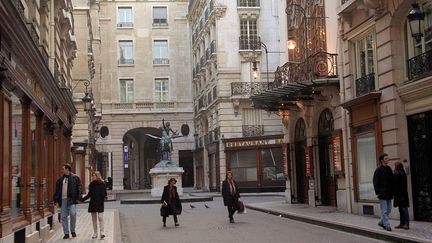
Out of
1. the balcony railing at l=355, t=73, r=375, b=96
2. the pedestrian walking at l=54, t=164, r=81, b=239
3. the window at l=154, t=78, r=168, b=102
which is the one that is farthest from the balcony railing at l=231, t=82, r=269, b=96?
the pedestrian walking at l=54, t=164, r=81, b=239

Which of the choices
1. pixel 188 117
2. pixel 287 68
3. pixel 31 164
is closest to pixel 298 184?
pixel 287 68

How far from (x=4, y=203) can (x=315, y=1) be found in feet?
56.4

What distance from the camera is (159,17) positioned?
2527 inches

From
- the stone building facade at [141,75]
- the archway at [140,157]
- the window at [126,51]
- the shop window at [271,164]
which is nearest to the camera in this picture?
the shop window at [271,164]

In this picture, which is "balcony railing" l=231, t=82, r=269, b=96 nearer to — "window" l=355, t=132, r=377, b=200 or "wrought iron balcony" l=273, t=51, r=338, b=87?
"wrought iron balcony" l=273, t=51, r=338, b=87

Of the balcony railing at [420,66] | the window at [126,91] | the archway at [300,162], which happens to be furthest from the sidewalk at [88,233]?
the window at [126,91]

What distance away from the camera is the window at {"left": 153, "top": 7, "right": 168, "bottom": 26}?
64.2 meters

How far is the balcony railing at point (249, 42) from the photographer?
155ft

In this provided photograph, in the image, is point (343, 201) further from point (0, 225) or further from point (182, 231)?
point (0, 225)

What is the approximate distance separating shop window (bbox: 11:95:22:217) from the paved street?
4.52 meters

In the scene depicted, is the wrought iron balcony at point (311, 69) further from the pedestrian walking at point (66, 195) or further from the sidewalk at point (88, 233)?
the pedestrian walking at point (66, 195)

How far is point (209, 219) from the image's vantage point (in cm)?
2266

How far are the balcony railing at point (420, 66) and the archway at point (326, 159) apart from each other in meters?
6.71

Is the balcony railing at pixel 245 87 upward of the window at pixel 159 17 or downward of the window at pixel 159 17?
downward
